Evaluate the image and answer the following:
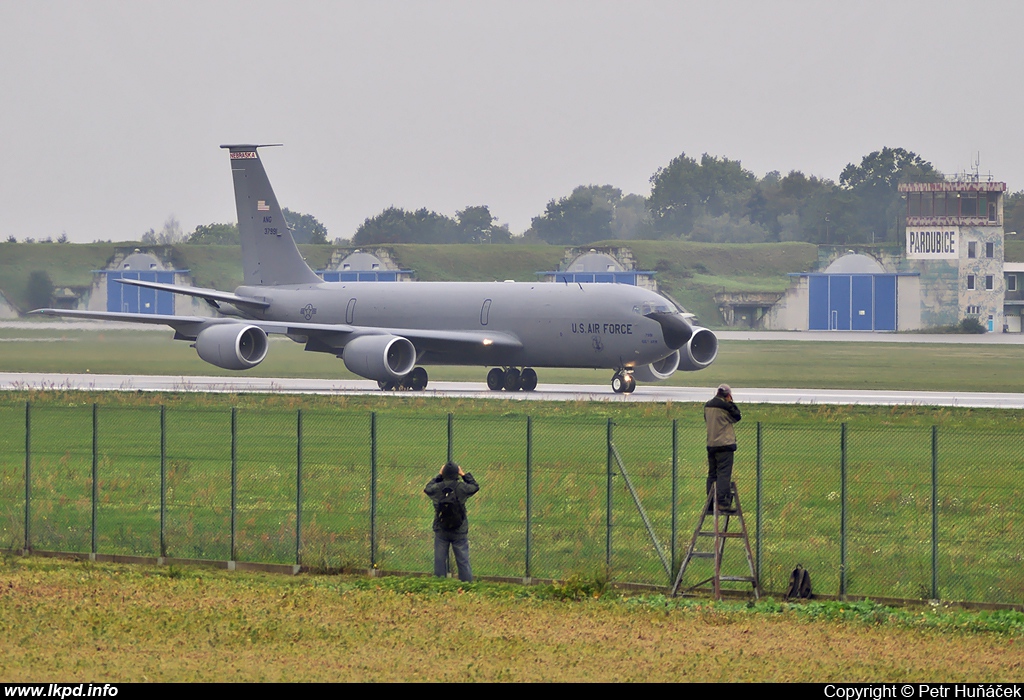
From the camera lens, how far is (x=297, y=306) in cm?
5466

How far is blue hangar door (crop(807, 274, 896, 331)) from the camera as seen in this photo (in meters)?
127

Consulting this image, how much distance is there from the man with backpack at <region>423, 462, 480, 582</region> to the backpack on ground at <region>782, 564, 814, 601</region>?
417 cm

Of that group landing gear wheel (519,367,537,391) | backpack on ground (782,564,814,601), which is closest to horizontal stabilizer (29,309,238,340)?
landing gear wheel (519,367,537,391)

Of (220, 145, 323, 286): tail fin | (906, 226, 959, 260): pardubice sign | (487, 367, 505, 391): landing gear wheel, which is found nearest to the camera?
(487, 367, 505, 391): landing gear wheel

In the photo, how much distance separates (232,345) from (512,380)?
9594mm

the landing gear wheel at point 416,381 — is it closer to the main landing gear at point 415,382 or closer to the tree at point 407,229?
the main landing gear at point 415,382

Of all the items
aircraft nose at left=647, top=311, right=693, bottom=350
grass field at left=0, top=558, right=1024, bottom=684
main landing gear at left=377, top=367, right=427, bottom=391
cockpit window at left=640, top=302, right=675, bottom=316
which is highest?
cockpit window at left=640, top=302, right=675, bottom=316

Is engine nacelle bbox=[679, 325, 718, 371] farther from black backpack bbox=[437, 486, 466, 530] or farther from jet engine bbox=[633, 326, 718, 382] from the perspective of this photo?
black backpack bbox=[437, 486, 466, 530]

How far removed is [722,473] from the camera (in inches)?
707

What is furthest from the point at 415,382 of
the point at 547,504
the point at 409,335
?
the point at 547,504

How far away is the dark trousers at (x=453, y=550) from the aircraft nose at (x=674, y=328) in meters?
26.3
